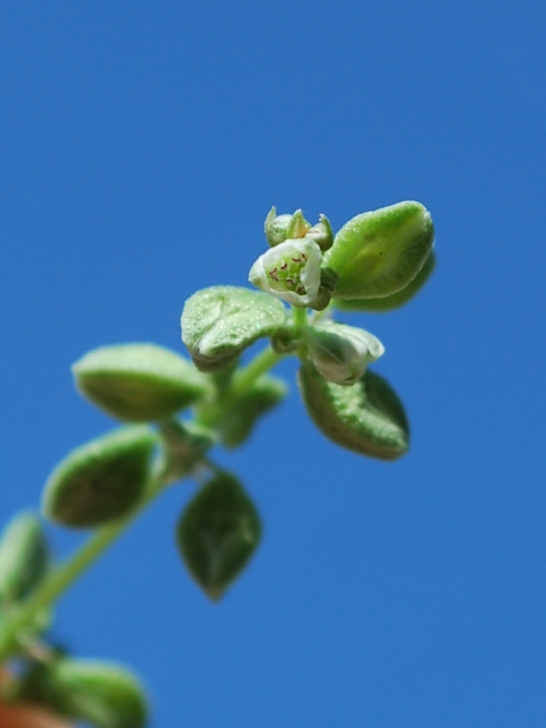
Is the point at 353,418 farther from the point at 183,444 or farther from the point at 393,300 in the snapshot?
the point at 183,444

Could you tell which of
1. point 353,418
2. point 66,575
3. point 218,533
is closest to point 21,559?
point 66,575

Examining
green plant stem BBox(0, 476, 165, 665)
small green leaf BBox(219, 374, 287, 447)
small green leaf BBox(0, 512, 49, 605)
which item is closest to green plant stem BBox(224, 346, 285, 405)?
small green leaf BBox(219, 374, 287, 447)

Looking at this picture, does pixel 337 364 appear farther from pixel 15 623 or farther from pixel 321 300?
pixel 15 623

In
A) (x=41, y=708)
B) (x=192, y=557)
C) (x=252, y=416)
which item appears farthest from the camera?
(x=41, y=708)

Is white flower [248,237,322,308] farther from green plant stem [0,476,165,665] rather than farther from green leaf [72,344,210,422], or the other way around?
green plant stem [0,476,165,665]

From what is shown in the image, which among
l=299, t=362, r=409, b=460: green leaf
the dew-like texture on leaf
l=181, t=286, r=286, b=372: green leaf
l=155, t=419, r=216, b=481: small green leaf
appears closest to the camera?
l=181, t=286, r=286, b=372: green leaf

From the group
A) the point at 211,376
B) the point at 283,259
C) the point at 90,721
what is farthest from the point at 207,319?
the point at 90,721
